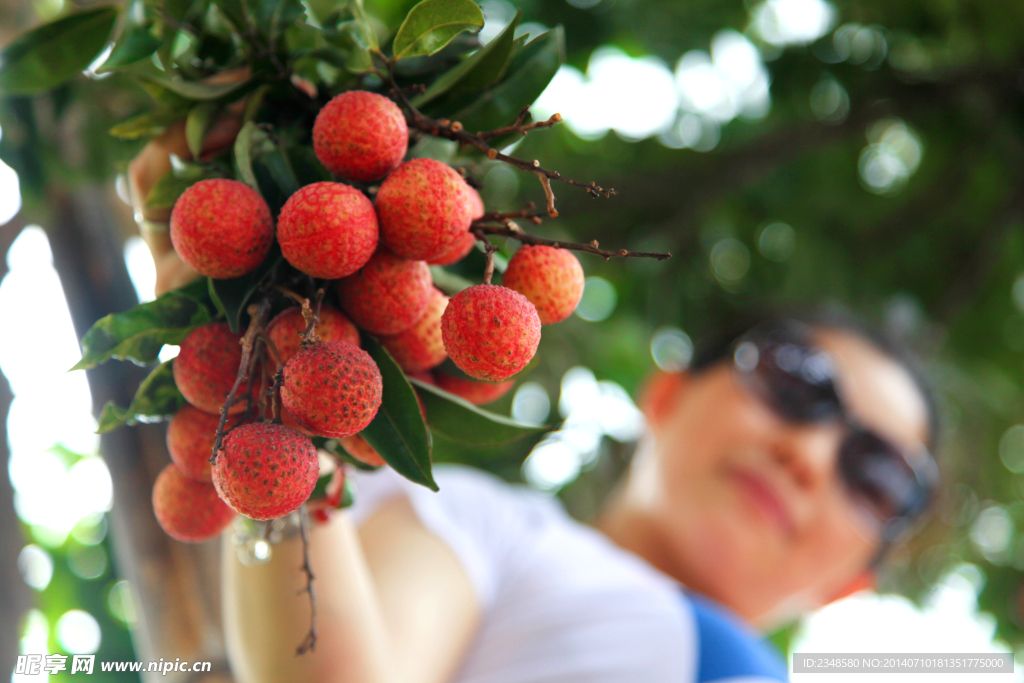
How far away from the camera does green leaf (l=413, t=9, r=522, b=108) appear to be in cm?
47

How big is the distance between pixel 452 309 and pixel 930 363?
218 centimetres

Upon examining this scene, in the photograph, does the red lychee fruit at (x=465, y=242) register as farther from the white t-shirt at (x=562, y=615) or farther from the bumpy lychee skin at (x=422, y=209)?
the white t-shirt at (x=562, y=615)

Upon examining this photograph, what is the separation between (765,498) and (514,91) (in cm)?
127

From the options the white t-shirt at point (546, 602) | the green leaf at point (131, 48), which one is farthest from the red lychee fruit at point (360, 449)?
the white t-shirt at point (546, 602)

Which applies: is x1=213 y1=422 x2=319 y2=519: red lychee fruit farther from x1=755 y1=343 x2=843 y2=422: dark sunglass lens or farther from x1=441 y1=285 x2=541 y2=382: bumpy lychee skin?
x1=755 y1=343 x2=843 y2=422: dark sunglass lens

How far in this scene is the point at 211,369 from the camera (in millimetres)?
405

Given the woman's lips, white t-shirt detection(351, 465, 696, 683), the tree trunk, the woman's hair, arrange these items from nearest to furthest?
the tree trunk → white t-shirt detection(351, 465, 696, 683) → the woman's lips → the woman's hair

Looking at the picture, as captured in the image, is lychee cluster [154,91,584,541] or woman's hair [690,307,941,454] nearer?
lychee cluster [154,91,584,541]

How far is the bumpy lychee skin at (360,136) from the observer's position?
41 centimetres

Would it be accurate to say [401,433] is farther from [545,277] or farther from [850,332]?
[850,332]

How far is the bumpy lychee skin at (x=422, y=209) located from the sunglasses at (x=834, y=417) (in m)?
1.39

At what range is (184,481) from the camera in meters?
0.44

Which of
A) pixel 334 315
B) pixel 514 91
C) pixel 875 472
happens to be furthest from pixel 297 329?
pixel 875 472

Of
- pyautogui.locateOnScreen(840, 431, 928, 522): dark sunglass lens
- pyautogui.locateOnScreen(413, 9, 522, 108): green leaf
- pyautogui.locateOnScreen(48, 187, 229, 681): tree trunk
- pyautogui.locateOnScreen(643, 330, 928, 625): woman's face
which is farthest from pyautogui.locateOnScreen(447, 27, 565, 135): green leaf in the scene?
pyautogui.locateOnScreen(840, 431, 928, 522): dark sunglass lens
